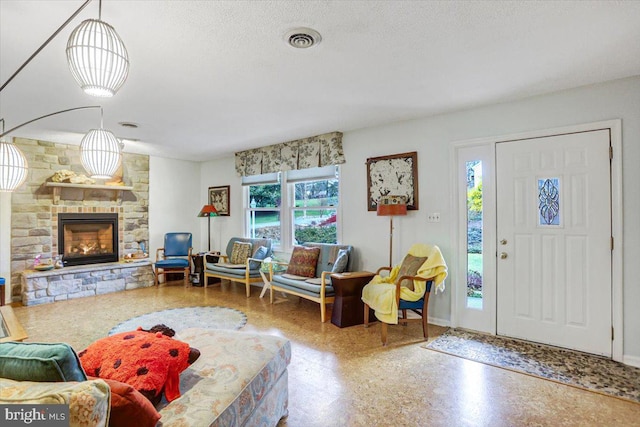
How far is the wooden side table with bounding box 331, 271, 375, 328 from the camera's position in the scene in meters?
3.62

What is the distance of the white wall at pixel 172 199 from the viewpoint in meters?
6.21

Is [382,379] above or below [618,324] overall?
below

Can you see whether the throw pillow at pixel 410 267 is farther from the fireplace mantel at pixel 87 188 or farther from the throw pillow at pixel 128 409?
the fireplace mantel at pixel 87 188

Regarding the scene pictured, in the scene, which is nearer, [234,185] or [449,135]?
[449,135]

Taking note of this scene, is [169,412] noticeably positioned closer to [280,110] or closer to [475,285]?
[280,110]

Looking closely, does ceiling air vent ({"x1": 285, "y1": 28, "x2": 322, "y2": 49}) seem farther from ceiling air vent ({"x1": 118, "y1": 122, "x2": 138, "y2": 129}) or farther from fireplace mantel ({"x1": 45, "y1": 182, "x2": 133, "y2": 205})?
fireplace mantel ({"x1": 45, "y1": 182, "x2": 133, "y2": 205})

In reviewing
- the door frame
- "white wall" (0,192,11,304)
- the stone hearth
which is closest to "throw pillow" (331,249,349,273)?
the door frame

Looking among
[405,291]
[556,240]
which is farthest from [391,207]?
[556,240]

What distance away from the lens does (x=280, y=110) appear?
3.54m

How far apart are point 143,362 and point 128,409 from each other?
0.96ft

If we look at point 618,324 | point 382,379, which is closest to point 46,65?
point 382,379

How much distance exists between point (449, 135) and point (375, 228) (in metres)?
1.43

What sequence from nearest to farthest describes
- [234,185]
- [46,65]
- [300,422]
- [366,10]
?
[366,10] < [300,422] < [46,65] < [234,185]

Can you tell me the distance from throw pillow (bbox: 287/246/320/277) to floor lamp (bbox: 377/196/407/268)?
1.08m
